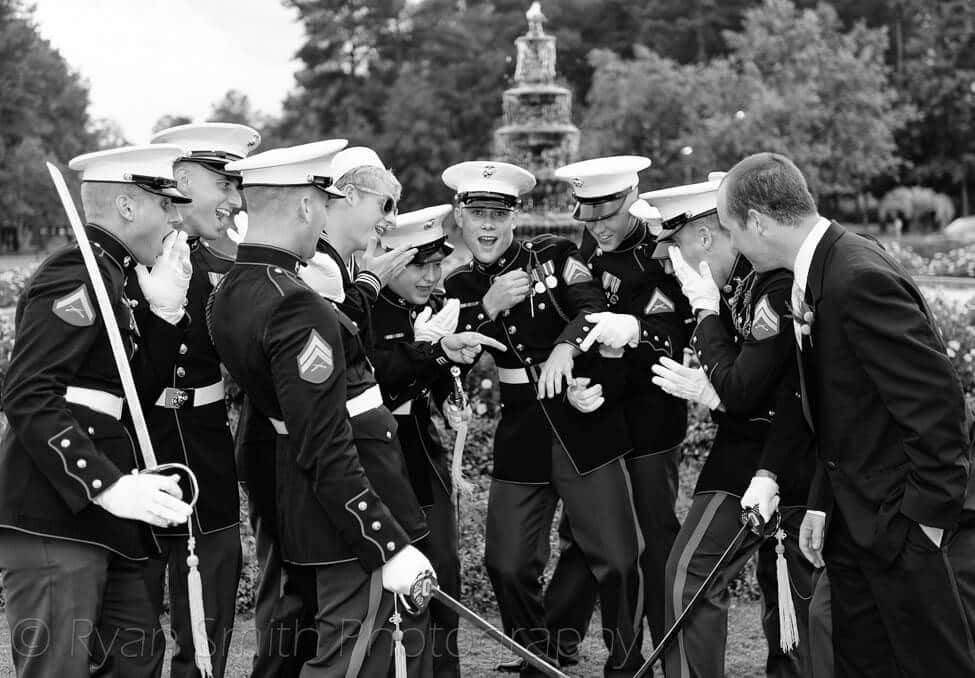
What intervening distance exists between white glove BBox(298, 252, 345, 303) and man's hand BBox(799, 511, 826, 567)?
1919 millimetres

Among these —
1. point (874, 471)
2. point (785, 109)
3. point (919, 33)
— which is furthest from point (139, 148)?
point (919, 33)

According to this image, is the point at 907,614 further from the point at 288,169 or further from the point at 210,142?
the point at 210,142

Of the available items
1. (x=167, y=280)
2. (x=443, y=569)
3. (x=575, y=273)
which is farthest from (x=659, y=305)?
(x=167, y=280)

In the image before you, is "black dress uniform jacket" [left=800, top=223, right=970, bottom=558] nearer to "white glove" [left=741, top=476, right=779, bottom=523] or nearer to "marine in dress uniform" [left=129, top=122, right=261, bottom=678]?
"white glove" [left=741, top=476, right=779, bottom=523]

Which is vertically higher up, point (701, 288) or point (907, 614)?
point (701, 288)

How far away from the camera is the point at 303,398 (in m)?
3.53

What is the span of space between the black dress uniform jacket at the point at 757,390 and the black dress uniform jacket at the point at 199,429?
77.8 inches

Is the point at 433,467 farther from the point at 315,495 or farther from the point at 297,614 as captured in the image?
the point at 315,495

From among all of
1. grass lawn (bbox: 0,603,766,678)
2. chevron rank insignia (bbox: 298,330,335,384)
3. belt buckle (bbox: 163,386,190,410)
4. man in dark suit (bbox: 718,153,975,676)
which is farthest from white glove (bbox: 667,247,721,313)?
belt buckle (bbox: 163,386,190,410)

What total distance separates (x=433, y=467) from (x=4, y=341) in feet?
19.1

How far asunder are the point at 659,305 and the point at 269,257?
2.34m

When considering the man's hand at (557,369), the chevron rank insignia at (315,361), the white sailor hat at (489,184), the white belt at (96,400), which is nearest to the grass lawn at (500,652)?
the man's hand at (557,369)

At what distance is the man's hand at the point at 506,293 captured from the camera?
17.5 feet

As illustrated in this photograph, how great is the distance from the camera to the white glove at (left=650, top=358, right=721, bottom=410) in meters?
4.71
